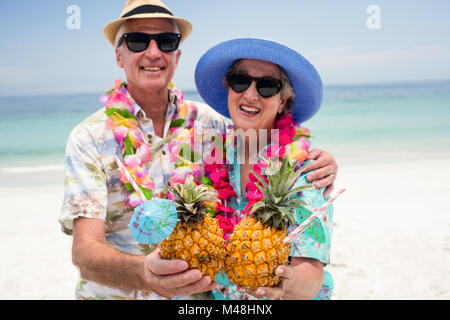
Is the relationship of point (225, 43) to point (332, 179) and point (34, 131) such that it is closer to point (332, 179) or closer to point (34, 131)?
point (332, 179)

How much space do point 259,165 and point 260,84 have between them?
53cm

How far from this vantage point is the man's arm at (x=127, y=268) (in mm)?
1878

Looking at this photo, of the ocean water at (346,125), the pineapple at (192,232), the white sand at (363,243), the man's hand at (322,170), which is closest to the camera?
the pineapple at (192,232)

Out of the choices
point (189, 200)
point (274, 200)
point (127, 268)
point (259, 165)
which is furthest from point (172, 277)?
point (259, 165)

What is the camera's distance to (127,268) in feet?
7.43

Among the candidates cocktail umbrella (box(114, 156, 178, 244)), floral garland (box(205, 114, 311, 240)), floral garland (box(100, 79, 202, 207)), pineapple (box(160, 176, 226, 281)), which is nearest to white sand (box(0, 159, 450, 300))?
floral garland (box(205, 114, 311, 240))

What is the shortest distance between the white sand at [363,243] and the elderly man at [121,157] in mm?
3354

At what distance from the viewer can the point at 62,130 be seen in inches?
838

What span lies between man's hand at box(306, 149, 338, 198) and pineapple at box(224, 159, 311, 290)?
51 centimetres

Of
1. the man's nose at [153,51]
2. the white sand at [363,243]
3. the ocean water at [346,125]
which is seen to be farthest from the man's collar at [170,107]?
the ocean water at [346,125]

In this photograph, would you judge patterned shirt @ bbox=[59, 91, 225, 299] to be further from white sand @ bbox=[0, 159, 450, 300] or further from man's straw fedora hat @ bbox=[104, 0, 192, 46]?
white sand @ bbox=[0, 159, 450, 300]

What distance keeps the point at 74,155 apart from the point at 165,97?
2.68 ft

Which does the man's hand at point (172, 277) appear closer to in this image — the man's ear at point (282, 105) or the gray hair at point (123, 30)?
the man's ear at point (282, 105)

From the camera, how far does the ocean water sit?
15.9m
